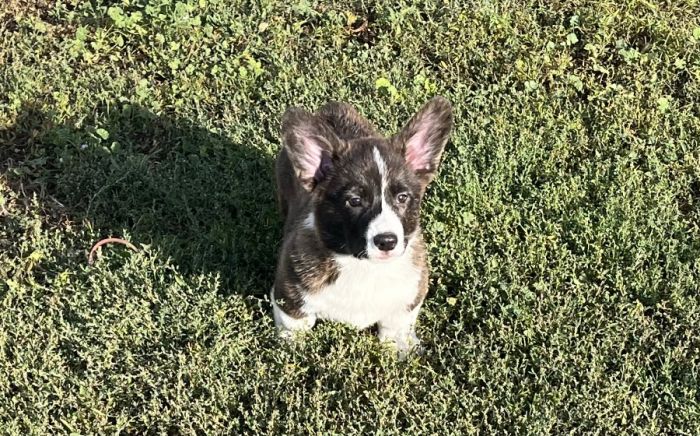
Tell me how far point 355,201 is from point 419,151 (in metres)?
0.48

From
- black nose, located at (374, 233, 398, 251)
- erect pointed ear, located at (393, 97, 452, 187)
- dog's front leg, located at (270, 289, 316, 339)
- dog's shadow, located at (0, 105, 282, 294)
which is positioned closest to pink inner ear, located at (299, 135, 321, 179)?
erect pointed ear, located at (393, 97, 452, 187)

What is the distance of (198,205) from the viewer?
5695 mm

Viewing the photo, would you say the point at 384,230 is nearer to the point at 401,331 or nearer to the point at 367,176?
the point at 367,176

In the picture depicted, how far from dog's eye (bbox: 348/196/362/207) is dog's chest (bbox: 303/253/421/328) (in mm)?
340

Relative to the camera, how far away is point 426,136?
4332 millimetres

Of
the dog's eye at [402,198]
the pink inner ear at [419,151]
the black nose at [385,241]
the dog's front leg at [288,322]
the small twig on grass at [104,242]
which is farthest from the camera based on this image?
the small twig on grass at [104,242]

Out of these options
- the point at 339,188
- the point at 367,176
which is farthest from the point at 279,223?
the point at 367,176

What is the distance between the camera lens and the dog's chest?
14.6ft

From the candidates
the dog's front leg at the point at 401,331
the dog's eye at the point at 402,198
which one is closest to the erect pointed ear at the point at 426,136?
the dog's eye at the point at 402,198

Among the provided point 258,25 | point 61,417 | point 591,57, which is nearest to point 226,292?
point 61,417

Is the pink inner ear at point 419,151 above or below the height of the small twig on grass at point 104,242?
above

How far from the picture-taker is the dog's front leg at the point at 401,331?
183 inches

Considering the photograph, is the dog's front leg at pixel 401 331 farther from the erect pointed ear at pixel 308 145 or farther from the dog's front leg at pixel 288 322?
the erect pointed ear at pixel 308 145

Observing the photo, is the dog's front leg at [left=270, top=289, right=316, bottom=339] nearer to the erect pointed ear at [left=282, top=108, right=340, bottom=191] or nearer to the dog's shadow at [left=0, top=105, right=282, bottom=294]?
the dog's shadow at [left=0, top=105, right=282, bottom=294]
